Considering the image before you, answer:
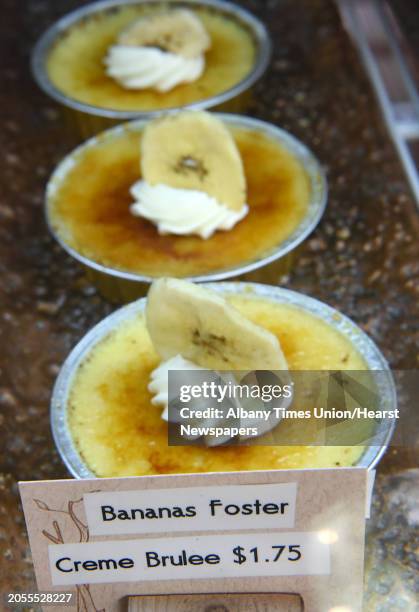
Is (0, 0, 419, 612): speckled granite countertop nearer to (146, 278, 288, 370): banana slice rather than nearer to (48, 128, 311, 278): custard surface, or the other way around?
(48, 128, 311, 278): custard surface

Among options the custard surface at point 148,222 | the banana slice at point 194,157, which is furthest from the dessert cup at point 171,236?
the banana slice at point 194,157

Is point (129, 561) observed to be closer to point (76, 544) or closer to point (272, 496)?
point (76, 544)

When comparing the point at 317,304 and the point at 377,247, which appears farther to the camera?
the point at 377,247

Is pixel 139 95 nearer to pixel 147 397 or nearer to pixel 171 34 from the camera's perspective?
pixel 171 34

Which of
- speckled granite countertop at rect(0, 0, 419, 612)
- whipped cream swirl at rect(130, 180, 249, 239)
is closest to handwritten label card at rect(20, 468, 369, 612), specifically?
speckled granite countertop at rect(0, 0, 419, 612)

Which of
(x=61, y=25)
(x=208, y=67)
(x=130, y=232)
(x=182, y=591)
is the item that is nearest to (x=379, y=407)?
(x=182, y=591)
